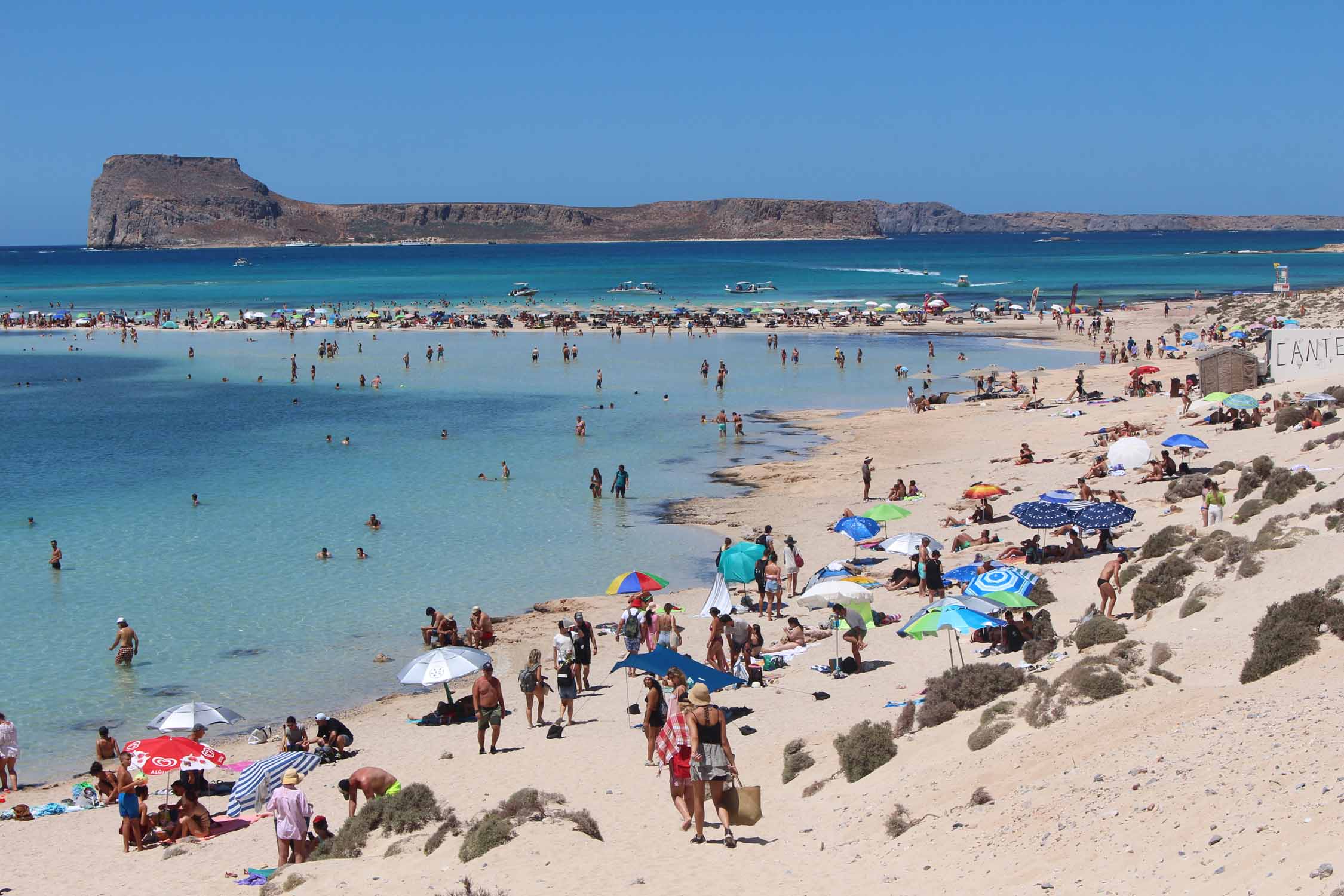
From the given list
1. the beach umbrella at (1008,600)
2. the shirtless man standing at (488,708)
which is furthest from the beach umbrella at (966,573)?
the shirtless man standing at (488,708)

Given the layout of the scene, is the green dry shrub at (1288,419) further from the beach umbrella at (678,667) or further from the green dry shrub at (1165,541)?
the beach umbrella at (678,667)

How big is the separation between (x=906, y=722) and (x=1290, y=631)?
11.9ft

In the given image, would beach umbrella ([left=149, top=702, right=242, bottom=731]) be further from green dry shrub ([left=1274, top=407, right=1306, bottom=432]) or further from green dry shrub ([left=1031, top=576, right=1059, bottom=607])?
green dry shrub ([left=1274, top=407, right=1306, bottom=432])

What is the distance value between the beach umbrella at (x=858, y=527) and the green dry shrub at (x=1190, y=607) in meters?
7.13

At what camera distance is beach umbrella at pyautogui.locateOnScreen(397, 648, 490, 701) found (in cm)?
1555

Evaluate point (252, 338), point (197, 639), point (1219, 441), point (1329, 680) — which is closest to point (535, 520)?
point (197, 639)

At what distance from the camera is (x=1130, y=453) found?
2398cm

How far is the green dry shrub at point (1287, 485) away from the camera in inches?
748

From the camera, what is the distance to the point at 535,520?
27734mm

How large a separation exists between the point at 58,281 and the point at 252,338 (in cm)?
7663

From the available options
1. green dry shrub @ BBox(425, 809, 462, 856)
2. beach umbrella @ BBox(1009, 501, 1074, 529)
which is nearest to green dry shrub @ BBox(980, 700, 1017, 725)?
green dry shrub @ BBox(425, 809, 462, 856)

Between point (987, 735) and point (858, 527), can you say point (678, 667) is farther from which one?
point (858, 527)

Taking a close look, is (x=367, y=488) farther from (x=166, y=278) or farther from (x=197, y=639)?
(x=166, y=278)

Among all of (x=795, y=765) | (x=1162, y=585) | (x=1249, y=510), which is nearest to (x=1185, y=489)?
(x=1249, y=510)
